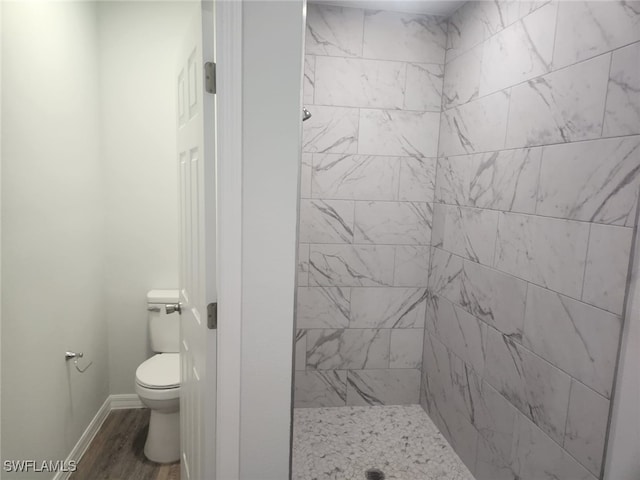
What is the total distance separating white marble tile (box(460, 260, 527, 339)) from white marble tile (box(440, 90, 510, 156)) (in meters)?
0.65

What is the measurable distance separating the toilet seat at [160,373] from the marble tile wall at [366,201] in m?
0.81

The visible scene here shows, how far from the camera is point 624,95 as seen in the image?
135cm

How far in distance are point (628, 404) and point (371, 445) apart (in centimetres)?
148

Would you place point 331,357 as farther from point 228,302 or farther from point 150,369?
point 228,302

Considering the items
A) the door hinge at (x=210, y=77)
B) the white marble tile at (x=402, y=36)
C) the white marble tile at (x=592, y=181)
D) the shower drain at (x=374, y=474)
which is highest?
the white marble tile at (x=402, y=36)

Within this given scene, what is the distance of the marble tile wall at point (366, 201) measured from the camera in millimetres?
2516

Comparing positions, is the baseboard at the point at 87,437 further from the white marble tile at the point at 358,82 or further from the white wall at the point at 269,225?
the white marble tile at the point at 358,82

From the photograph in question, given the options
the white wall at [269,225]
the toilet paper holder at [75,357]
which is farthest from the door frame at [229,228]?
the toilet paper holder at [75,357]

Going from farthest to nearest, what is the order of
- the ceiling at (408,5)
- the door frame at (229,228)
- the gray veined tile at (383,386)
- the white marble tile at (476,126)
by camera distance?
the gray veined tile at (383,386), the ceiling at (408,5), the white marble tile at (476,126), the door frame at (229,228)

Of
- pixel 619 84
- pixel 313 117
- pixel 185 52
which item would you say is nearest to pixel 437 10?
pixel 313 117

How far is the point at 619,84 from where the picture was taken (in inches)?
53.8

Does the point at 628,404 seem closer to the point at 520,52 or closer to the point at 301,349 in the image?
the point at 520,52

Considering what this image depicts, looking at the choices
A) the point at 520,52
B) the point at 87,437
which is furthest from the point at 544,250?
the point at 87,437

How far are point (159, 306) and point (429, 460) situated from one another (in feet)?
6.13
